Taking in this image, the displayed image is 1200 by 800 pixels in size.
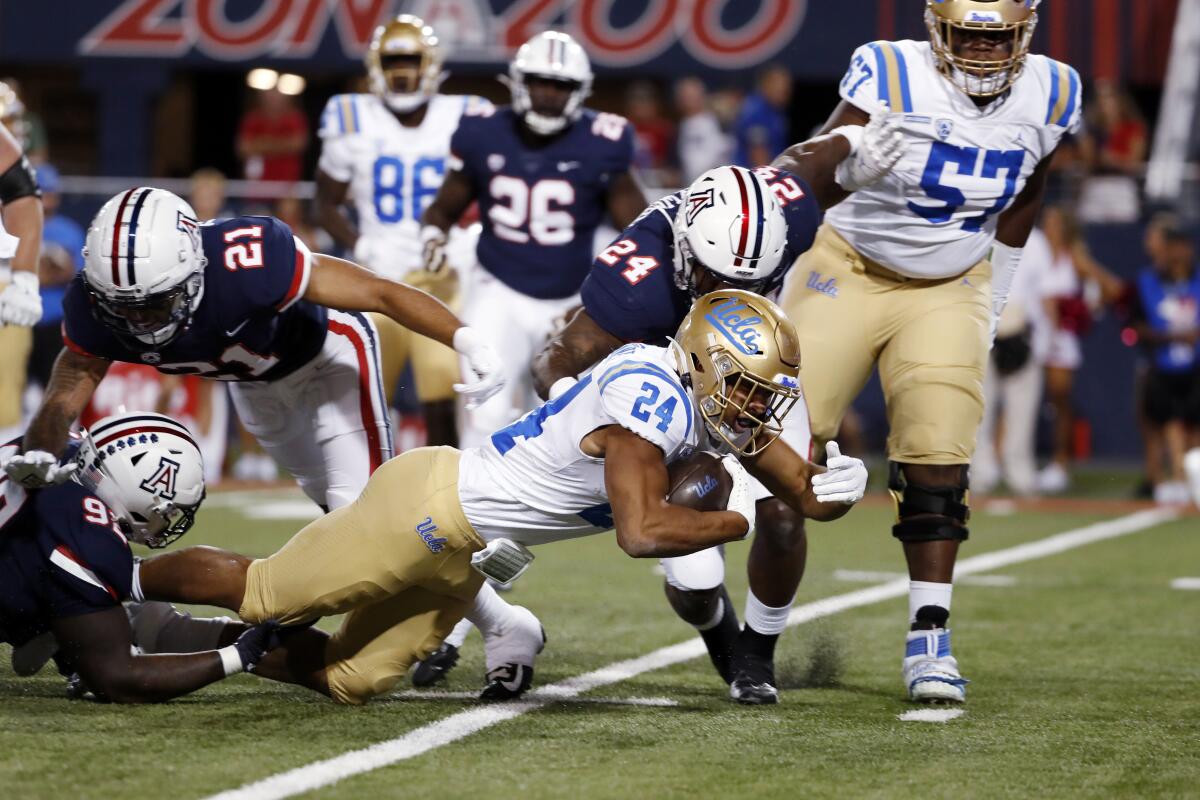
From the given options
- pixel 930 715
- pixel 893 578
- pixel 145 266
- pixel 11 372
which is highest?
pixel 145 266

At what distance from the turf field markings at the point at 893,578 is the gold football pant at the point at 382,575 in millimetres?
3045

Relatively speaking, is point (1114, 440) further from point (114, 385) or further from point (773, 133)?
point (114, 385)

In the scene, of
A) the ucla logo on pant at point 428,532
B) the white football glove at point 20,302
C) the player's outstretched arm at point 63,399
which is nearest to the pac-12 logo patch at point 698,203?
the ucla logo on pant at point 428,532

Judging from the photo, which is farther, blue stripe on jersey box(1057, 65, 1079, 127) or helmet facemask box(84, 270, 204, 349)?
blue stripe on jersey box(1057, 65, 1079, 127)

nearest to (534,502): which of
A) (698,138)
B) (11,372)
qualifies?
(11,372)

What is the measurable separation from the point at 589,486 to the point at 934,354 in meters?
1.26

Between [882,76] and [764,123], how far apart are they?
8022 mm

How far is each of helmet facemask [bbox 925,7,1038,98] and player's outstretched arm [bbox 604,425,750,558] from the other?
1.60 meters

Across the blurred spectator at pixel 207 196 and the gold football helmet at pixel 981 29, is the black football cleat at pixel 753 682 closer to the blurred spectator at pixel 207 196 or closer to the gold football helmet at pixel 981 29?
the gold football helmet at pixel 981 29

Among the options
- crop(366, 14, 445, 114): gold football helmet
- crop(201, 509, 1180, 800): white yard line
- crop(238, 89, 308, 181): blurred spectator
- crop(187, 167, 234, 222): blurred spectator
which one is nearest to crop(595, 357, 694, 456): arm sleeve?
crop(201, 509, 1180, 800): white yard line

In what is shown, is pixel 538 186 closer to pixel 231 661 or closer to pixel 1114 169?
pixel 231 661

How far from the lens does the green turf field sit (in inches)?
138

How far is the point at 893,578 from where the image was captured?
714cm

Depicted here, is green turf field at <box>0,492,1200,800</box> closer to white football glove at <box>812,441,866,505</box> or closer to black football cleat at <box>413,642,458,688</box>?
black football cleat at <box>413,642,458,688</box>
